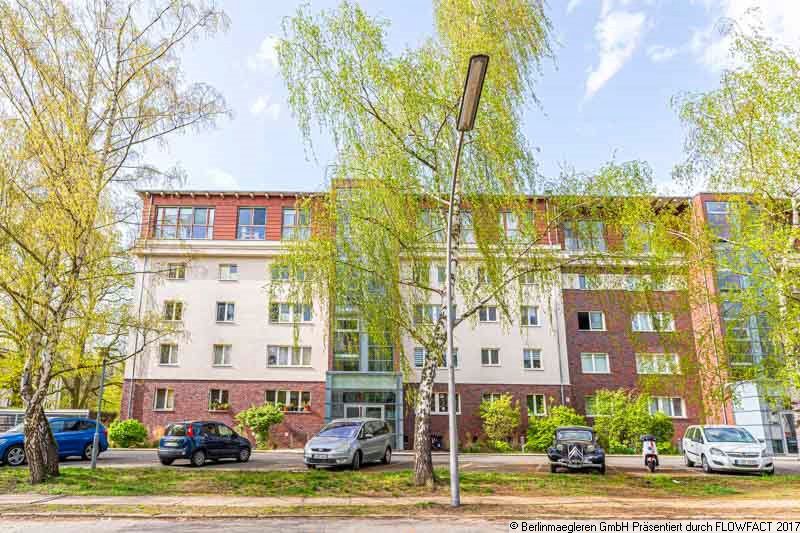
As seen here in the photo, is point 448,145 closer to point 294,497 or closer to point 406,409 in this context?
point 294,497

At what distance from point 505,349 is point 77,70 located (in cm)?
2525

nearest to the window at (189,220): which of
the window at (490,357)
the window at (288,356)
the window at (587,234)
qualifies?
the window at (288,356)

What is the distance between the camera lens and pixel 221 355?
104ft

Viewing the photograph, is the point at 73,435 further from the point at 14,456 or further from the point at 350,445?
the point at 350,445

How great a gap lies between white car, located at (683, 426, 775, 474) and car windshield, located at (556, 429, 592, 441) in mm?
3987

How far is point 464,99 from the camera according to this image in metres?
9.30

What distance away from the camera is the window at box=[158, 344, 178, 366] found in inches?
1235

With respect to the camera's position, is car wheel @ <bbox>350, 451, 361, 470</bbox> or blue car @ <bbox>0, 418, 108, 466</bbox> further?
blue car @ <bbox>0, 418, 108, 466</bbox>

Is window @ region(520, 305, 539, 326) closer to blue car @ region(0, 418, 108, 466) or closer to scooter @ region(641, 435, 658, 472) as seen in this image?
scooter @ region(641, 435, 658, 472)

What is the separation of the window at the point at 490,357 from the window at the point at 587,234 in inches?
766

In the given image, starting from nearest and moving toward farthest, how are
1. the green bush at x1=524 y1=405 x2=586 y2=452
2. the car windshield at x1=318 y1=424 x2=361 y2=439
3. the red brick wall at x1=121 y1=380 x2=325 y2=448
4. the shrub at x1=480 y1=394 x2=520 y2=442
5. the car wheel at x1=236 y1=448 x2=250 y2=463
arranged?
the car windshield at x1=318 y1=424 x2=361 y2=439
the car wheel at x1=236 y1=448 x2=250 y2=463
the green bush at x1=524 y1=405 x2=586 y2=452
the shrub at x1=480 y1=394 x2=520 y2=442
the red brick wall at x1=121 y1=380 x2=325 y2=448

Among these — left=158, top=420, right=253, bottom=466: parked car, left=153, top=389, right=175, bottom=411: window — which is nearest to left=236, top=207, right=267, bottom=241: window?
left=153, top=389, right=175, bottom=411: window

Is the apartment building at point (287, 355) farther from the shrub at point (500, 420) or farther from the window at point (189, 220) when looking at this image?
the shrub at point (500, 420)

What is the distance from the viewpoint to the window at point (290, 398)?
3088 cm
